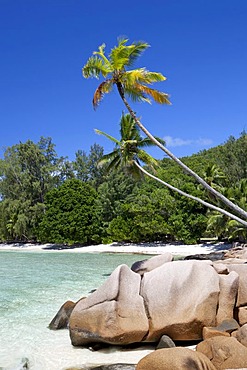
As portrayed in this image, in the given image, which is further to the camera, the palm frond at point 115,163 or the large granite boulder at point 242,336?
the palm frond at point 115,163

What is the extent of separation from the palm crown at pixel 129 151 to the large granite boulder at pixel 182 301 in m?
9.37

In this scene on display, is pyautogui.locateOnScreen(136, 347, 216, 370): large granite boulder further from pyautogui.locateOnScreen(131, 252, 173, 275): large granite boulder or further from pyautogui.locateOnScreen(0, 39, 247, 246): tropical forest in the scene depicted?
pyautogui.locateOnScreen(0, 39, 247, 246): tropical forest

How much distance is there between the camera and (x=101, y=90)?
41.4 ft

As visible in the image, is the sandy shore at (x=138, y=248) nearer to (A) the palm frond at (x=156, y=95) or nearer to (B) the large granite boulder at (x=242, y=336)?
(A) the palm frond at (x=156, y=95)

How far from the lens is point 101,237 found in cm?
3888

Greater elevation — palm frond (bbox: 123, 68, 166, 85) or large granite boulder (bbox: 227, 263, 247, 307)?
palm frond (bbox: 123, 68, 166, 85)

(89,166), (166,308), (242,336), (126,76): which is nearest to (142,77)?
(126,76)

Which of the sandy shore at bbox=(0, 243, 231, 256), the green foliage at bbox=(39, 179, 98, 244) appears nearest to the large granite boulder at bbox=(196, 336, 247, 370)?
the sandy shore at bbox=(0, 243, 231, 256)

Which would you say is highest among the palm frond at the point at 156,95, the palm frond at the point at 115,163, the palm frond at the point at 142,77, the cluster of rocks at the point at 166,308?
the palm frond at the point at 142,77

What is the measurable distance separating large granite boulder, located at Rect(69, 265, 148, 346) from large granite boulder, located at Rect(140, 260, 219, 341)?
0.22 metres

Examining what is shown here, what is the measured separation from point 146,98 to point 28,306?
8085mm

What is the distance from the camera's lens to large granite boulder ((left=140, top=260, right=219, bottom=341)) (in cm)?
745

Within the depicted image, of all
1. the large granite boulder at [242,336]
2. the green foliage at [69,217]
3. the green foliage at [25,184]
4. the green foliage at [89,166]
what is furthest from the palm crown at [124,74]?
the green foliage at [89,166]

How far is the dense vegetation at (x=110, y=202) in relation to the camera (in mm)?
32281
